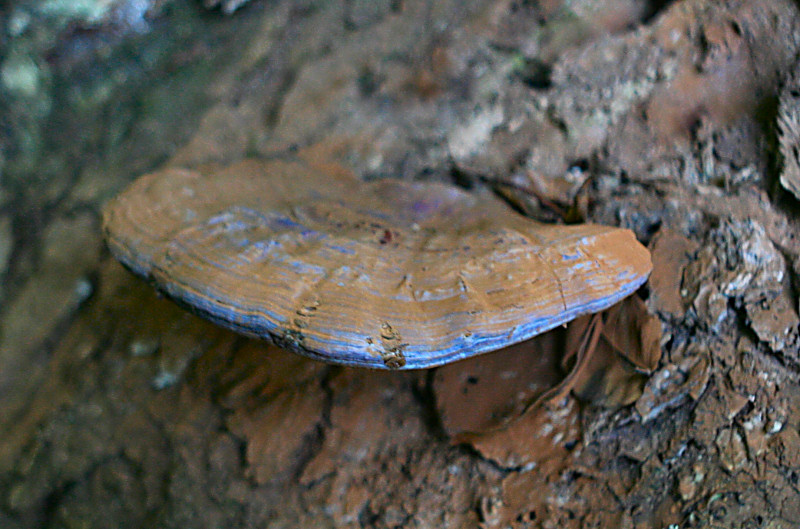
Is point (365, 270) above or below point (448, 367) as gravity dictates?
above

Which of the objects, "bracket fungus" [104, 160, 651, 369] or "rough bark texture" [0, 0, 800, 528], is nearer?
"bracket fungus" [104, 160, 651, 369]

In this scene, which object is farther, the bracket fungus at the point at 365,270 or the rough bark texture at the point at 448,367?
the rough bark texture at the point at 448,367

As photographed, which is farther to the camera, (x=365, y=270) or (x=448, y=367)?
(x=448, y=367)

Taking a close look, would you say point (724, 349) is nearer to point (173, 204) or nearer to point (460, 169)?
point (460, 169)

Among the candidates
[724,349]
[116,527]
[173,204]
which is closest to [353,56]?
[173,204]
